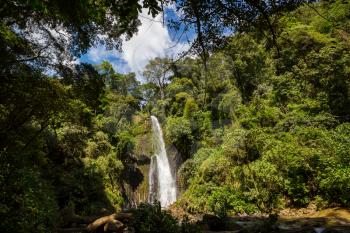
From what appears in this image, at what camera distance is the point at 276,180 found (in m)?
12.9

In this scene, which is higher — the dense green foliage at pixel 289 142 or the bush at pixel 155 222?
the dense green foliage at pixel 289 142

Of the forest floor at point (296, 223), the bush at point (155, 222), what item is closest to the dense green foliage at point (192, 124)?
the bush at point (155, 222)

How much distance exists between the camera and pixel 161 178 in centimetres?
2466

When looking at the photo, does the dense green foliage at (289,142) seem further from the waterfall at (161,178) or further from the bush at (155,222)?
the bush at (155,222)

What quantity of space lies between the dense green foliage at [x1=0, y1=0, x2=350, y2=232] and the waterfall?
0.86 meters

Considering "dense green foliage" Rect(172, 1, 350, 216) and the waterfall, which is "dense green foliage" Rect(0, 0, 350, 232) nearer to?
"dense green foliage" Rect(172, 1, 350, 216)

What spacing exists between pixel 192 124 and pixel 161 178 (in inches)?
204

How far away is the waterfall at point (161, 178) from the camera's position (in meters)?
23.0

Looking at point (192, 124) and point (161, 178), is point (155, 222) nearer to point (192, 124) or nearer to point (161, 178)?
point (161, 178)

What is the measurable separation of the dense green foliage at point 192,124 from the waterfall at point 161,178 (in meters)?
0.86

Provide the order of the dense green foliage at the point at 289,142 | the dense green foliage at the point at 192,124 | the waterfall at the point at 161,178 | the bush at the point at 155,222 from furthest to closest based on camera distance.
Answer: the waterfall at the point at 161,178, the dense green foliage at the point at 289,142, the bush at the point at 155,222, the dense green foliage at the point at 192,124

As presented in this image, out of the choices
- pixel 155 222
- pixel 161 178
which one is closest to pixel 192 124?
pixel 161 178

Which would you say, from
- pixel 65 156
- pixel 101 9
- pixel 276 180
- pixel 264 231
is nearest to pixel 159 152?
pixel 65 156

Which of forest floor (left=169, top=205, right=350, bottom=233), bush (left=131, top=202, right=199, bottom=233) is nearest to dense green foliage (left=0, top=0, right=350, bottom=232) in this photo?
bush (left=131, top=202, right=199, bottom=233)
